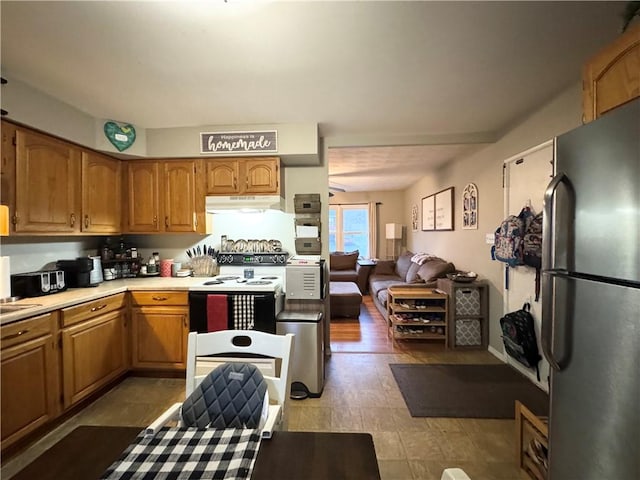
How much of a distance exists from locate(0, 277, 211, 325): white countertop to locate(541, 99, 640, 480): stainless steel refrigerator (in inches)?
101

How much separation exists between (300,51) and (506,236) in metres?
2.33

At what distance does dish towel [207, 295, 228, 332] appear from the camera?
2.52m

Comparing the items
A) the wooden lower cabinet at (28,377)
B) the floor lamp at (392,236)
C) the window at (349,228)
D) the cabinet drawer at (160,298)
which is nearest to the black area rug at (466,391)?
the cabinet drawer at (160,298)

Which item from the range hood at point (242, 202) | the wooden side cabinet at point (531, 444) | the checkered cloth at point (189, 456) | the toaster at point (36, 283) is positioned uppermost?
the range hood at point (242, 202)

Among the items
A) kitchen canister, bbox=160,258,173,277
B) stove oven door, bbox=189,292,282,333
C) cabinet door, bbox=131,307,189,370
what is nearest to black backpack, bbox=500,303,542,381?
stove oven door, bbox=189,292,282,333

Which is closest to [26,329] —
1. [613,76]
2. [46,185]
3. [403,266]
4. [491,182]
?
[46,185]

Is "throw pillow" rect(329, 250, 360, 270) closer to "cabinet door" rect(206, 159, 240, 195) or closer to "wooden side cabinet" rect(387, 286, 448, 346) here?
"wooden side cabinet" rect(387, 286, 448, 346)

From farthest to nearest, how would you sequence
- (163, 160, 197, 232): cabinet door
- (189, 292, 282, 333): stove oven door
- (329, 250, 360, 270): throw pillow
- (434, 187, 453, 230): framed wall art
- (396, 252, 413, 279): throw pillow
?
(329, 250, 360, 270): throw pillow → (396, 252, 413, 279): throw pillow → (434, 187, 453, 230): framed wall art → (163, 160, 197, 232): cabinet door → (189, 292, 282, 333): stove oven door

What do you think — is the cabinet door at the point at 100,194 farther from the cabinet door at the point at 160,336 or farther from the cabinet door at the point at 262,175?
the cabinet door at the point at 262,175

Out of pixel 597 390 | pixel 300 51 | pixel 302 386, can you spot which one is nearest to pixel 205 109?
pixel 300 51

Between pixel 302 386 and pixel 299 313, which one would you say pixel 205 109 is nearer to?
pixel 299 313

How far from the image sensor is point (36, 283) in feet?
7.24

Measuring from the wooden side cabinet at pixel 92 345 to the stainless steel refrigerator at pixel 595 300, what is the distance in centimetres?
285

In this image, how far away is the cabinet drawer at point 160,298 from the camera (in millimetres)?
2619
